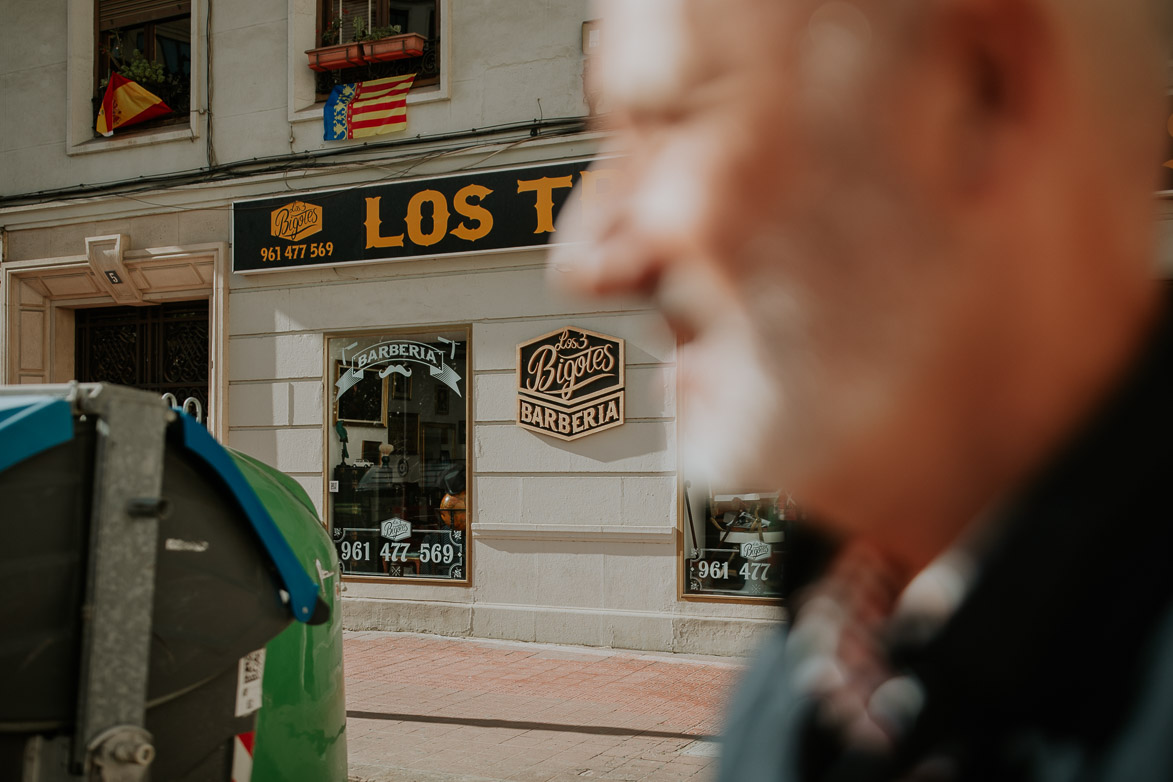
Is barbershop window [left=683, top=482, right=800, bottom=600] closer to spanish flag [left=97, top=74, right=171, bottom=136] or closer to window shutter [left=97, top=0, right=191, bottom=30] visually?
spanish flag [left=97, top=74, right=171, bottom=136]

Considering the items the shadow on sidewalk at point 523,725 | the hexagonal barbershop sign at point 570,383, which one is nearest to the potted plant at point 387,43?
the hexagonal barbershop sign at point 570,383

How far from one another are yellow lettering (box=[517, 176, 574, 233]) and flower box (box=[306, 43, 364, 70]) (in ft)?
7.38

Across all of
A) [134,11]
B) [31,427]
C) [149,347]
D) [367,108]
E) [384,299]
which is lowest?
[31,427]

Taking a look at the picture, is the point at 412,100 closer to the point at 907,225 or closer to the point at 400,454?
the point at 400,454

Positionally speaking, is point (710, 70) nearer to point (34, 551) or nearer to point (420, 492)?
point (34, 551)

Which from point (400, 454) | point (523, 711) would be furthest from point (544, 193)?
point (523, 711)

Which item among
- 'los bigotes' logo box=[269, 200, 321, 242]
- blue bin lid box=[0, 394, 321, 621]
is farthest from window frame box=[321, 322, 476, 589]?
blue bin lid box=[0, 394, 321, 621]

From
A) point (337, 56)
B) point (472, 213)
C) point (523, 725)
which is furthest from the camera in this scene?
point (337, 56)

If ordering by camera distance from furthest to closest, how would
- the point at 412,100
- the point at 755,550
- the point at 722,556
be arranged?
the point at 412,100 < the point at 722,556 < the point at 755,550

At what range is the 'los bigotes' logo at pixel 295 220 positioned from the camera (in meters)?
10.5

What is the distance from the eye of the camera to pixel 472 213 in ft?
32.5

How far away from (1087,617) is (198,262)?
11.5 metres

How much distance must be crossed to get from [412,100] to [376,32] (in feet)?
2.93

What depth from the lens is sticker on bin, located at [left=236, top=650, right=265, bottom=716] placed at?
10.7 ft
